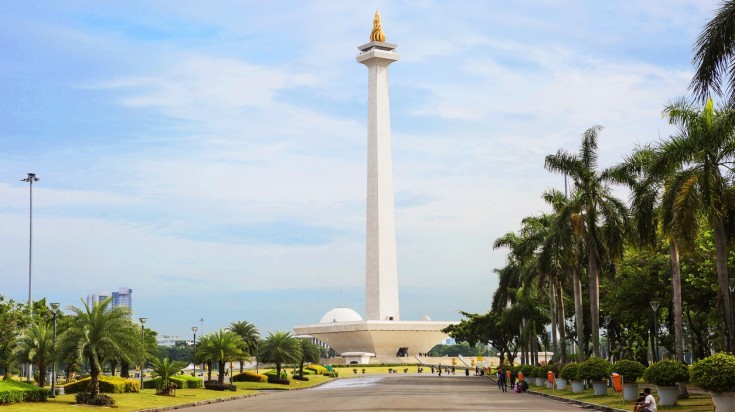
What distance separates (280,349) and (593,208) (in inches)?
1351

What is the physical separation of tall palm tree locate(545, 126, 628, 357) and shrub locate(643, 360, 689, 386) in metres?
15.1

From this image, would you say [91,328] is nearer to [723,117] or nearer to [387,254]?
[723,117]

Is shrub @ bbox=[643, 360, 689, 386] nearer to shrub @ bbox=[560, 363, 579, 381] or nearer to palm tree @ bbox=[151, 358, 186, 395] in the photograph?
shrub @ bbox=[560, 363, 579, 381]

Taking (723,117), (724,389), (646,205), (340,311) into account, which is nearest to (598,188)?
(646,205)

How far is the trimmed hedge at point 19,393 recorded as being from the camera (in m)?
36.3

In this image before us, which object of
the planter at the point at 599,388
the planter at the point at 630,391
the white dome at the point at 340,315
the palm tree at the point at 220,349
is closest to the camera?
the planter at the point at 630,391

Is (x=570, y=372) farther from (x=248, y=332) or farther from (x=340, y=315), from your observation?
(x=340, y=315)

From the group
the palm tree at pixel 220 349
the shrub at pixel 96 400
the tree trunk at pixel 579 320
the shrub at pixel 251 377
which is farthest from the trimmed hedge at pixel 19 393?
the shrub at pixel 251 377

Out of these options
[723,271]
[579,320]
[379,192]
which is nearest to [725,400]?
[723,271]

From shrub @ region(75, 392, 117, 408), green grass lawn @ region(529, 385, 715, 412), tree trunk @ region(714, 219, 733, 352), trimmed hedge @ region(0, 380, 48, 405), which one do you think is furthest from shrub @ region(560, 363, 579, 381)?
trimmed hedge @ region(0, 380, 48, 405)

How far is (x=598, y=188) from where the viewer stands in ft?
169

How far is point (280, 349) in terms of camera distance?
7600cm

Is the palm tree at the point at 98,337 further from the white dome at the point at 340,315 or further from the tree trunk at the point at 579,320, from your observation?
the white dome at the point at 340,315

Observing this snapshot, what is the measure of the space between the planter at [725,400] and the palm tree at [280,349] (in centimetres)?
5178
